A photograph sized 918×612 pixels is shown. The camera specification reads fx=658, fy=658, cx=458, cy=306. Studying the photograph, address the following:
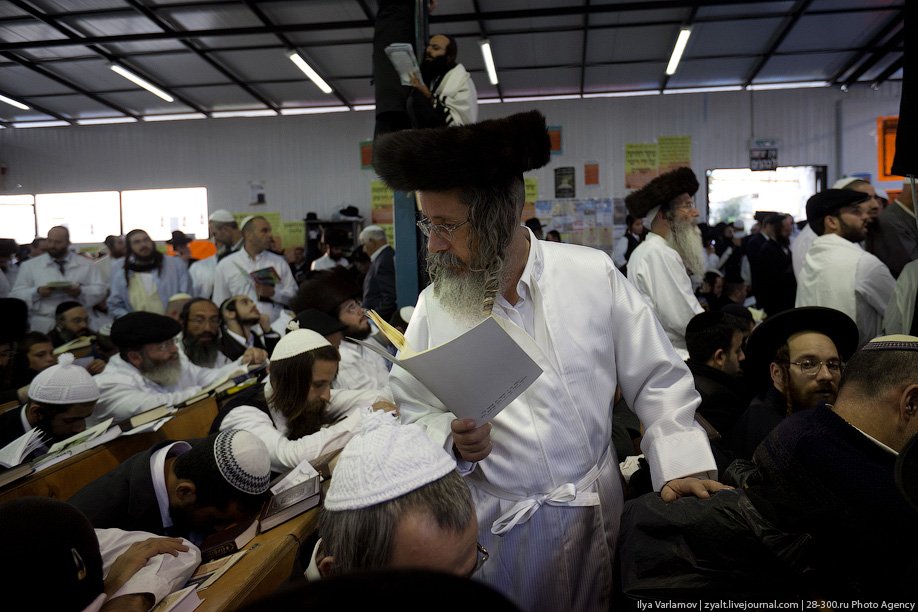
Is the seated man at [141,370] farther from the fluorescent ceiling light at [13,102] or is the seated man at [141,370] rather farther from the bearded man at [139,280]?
the fluorescent ceiling light at [13,102]

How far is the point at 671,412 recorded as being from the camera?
1671 mm

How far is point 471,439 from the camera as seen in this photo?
61.1 inches

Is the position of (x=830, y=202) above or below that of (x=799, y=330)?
above

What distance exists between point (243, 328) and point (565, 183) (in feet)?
27.8

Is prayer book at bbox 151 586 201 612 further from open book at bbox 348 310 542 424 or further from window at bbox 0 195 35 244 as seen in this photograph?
window at bbox 0 195 35 244

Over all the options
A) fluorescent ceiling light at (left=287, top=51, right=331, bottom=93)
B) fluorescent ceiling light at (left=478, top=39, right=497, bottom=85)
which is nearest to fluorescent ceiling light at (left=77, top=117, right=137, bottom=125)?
fluorescent ceiling light at (left=287, top=51, right=331, bottom=93)

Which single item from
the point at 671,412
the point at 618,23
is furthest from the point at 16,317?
the point at 618,23

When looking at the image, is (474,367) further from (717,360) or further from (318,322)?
(318,322)

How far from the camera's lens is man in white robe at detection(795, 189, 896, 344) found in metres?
3.79

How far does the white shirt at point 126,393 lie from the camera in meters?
4.15

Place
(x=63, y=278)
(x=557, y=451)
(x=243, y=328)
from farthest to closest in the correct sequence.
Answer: (x=63, y=278) → (x=243, y=328) → (x=557, y=451)

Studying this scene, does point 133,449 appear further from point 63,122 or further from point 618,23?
point 63,122

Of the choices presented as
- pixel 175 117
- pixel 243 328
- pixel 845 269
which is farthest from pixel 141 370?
pixel 175 117

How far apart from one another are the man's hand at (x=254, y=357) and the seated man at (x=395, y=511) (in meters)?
4.21
